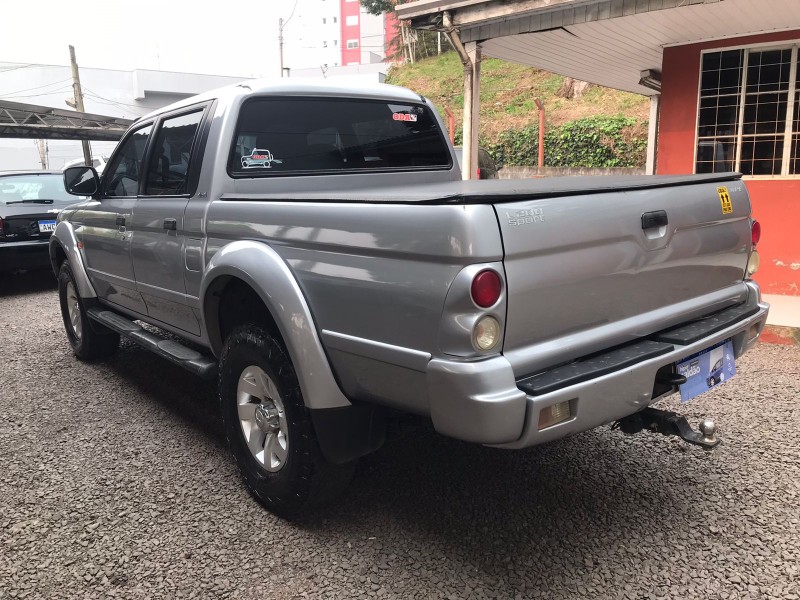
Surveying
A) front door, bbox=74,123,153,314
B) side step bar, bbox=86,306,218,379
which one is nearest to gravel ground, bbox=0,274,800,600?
side step bar, bbox=86,306,218,379

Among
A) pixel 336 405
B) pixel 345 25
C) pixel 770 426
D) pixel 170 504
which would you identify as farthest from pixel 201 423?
pixel 345 25

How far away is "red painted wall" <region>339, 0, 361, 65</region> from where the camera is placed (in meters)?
74.8

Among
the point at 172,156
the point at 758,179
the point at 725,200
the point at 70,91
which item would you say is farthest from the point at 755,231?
the point at 70,91

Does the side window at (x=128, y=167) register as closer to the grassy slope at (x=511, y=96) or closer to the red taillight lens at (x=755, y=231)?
the red taillight lens at (x=755, y=231)

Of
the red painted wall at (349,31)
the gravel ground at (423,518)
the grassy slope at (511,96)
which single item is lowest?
the gravel ground at (423,518)

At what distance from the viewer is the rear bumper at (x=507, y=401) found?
6.39 feet

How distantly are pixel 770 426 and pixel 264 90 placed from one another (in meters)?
3.50

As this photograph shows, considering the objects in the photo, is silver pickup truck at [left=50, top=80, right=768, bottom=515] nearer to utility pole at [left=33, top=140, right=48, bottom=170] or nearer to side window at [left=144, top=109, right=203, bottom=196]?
side window at [left=144, top=109, right=203, bottom=196]

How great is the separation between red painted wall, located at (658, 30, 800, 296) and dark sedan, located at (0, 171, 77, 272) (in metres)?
8.10

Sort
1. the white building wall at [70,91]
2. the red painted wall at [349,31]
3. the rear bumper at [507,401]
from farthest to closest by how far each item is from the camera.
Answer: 1. the red painted wall at [349,31]
2. the white building wall at [70,91]
3. the rear bumper at [507,401]

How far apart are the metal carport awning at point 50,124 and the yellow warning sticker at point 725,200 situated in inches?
544

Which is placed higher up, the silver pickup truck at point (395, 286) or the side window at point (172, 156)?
the side window at point (172, 156)

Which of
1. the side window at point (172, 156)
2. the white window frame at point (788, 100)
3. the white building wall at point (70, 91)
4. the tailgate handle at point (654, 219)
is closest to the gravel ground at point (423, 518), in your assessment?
the tailgate handle at point (654, 219)

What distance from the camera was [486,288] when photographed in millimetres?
1973
